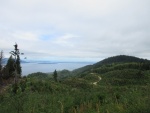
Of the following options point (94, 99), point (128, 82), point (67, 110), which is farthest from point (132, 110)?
point (128, 82)

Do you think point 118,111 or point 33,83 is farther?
point 33,83

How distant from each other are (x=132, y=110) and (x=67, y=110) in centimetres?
332

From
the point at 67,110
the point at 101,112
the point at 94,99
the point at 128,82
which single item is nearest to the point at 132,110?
the point at 101,112

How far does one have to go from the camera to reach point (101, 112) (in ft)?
22.6

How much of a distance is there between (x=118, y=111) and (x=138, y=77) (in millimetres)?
115676

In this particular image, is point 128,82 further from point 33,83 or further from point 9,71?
point 33,83

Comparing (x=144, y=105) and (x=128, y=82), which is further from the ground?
(x=144, y=105)

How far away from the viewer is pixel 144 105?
6.06m

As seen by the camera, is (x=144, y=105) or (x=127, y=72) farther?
(x=127, y=72)

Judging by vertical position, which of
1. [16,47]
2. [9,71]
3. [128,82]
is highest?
[16,47]

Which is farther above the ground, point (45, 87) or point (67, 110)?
point (67, 110)

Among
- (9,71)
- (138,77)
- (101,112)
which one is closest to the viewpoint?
(101,112)

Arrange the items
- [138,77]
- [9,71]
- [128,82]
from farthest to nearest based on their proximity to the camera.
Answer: [138,77] → [128,82] → [9,71]

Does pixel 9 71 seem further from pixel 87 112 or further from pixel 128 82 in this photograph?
pixel 128 82
